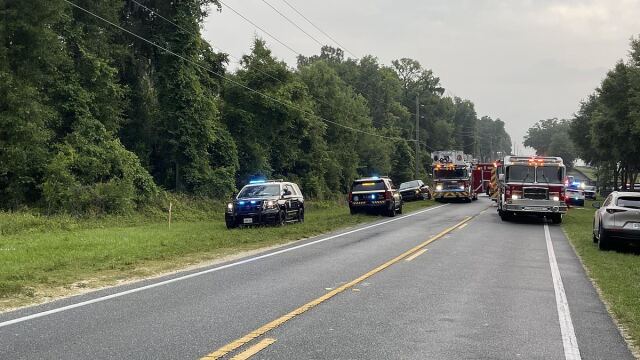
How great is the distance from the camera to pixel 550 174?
2533 cm

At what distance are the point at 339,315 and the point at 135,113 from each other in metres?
30.1

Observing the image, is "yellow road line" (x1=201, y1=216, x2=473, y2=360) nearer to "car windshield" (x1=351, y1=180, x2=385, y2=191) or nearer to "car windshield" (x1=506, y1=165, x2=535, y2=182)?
"car windshield" (x1=506, y1=165, x2=535, y2=182)

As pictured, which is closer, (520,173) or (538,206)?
(538,206)

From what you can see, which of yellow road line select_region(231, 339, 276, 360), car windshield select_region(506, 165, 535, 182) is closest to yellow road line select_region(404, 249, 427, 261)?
yellow road line select_region(231, 339, 276, 360)

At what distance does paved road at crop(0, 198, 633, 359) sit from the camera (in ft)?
20.6

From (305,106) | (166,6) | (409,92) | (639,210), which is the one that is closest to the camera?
(639,210)

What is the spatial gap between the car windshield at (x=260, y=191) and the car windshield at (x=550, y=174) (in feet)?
37.4

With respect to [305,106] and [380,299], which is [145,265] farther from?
[305,106]

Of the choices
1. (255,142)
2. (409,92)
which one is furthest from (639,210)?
(409,92)

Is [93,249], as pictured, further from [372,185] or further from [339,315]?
[372,185]

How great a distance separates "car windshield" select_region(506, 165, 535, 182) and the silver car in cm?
894

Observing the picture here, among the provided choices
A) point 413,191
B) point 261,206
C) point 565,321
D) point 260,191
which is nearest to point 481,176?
point 413,191

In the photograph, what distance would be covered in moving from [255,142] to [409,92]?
3234 inches

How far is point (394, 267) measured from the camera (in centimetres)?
1251
